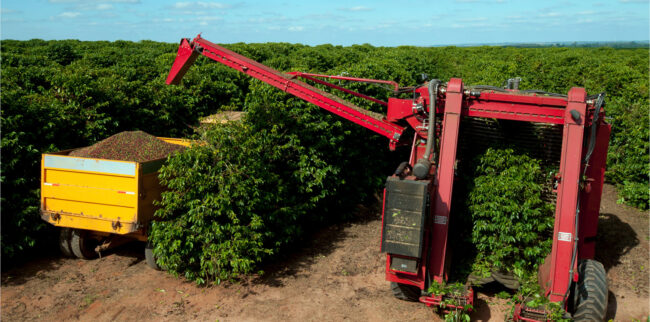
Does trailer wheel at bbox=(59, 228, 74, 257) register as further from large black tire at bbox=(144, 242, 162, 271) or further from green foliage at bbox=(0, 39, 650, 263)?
large black tire at bbox=(144, 242, 162, 271)

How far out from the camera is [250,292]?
745 centimetres

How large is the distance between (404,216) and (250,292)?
2.92 metres

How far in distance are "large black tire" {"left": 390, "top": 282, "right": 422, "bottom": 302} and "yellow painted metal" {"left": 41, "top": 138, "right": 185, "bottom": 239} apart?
394 cm

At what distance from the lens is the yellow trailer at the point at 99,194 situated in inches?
287

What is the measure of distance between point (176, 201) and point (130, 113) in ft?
15.2

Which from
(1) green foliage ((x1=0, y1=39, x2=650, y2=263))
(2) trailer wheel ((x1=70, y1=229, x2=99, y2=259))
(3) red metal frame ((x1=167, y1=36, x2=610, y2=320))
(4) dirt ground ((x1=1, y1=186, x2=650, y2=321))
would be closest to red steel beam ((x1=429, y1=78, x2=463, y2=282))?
(3) red metal frame ((x1=167, y1=36, x2=610, y2=320))

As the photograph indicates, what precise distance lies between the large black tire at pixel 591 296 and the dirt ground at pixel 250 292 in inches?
37.0

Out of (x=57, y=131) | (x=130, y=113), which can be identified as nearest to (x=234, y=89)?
(x=130, y=113)

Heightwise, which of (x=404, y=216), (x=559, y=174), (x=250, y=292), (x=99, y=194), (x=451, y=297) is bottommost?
(x=250, y=292)

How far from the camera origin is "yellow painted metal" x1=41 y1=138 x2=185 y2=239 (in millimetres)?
7297

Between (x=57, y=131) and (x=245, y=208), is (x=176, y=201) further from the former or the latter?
(x=57, y=131)

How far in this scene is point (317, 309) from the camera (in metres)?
7.01

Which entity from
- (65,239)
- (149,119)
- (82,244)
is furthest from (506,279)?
(149,119)

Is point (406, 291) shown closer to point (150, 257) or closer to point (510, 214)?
point (510, 214)
